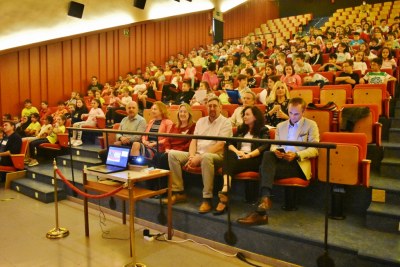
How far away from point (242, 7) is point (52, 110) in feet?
32.3

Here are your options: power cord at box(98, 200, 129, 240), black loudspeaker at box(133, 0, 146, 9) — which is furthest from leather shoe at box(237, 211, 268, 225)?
black loudspeaker at box(133, 0, 146, 9)

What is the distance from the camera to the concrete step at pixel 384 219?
2535 millimetres

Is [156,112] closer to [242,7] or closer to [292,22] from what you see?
[292,22]

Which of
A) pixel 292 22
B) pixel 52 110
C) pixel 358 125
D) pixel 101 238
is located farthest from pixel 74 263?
pixel 292 22

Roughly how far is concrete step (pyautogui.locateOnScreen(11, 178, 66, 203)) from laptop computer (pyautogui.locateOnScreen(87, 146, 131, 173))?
1.68m

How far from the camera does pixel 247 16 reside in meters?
15.6

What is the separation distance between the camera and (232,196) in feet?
11.6

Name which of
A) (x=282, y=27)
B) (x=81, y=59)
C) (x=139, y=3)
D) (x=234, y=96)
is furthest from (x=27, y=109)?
(x=282, y=27)

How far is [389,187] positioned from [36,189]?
410cm

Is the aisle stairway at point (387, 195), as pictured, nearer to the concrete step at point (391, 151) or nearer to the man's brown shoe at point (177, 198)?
the concrete step at point (391, 151)

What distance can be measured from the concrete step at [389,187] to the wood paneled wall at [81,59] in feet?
25.2

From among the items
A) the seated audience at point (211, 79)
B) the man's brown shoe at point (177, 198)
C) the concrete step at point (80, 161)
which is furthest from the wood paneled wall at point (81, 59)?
the man's brown shoe at point (177, 198)

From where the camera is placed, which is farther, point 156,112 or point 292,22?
point 292,22

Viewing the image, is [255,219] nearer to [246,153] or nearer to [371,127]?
[246,153]
